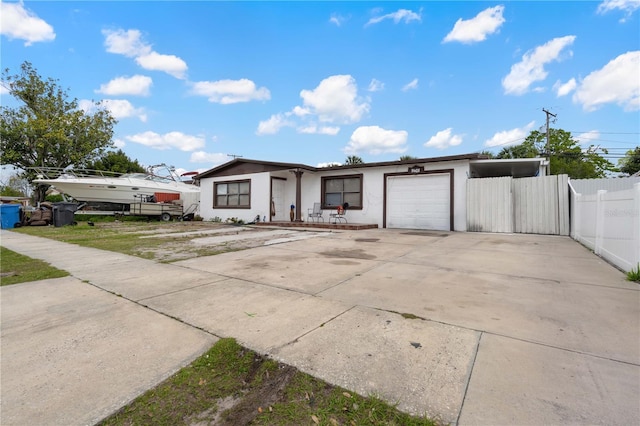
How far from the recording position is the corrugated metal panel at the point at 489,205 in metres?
10.5

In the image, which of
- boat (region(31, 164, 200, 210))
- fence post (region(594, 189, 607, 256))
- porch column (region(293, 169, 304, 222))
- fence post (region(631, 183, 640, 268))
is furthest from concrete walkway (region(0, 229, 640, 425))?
boat (region(31, 164, 200, 210))

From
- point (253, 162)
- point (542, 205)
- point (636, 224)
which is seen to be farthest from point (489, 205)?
point (253, 162)

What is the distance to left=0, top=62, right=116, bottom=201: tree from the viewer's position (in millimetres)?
19734

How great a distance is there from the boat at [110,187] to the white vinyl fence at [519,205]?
17110 millimetres

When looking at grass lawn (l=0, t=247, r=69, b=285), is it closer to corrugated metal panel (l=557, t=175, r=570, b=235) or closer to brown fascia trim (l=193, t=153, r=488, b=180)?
brown fascia trim (l=193, t=153, r=488, b=180)

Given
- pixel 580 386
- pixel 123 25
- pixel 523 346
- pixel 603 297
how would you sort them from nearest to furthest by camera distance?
pixel 580 386 < pixel 523 346 < pixel 603 297 < pixel 123 25

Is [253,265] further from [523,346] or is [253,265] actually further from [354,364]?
[523,346]

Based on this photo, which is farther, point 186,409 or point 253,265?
point 253,265

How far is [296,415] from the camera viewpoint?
162 cm

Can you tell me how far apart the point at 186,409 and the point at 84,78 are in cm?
1865

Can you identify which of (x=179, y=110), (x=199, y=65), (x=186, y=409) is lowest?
(x=186, y=409)

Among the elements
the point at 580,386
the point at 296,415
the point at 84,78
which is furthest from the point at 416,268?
the point at 84,78

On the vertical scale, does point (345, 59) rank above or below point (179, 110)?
above

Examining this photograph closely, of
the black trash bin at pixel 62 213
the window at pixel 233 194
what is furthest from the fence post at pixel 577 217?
the black trash bin at pixel 62 213
